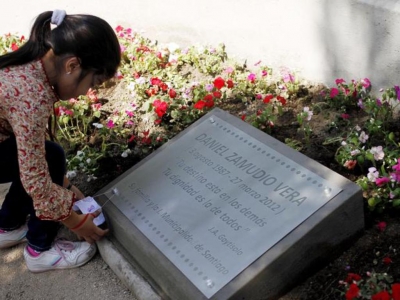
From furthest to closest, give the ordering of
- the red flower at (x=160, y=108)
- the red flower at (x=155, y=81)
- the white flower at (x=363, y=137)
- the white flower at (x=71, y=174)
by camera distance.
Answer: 1. the red flower at (x=155, y=81)
2. the red flower at (x=160, y=108)
3. the white flower at (x=71, y=174)
4. the white flower at (x=363, y=137)

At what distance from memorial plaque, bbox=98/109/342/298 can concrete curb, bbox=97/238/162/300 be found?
217mm

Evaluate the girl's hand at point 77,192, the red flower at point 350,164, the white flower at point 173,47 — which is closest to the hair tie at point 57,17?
the girl's hand at point 77,192

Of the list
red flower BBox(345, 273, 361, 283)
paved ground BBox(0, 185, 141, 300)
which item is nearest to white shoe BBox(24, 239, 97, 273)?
paved ground BBox(0, 185, 141, 300)

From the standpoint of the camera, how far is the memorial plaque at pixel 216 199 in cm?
250

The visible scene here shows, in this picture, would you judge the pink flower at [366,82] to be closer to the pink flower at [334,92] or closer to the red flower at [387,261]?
the pink flower at [334,92]

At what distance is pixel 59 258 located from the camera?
10.0ft

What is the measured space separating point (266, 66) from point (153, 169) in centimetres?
125

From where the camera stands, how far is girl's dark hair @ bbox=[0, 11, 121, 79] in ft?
8.20

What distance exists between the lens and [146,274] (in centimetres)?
282

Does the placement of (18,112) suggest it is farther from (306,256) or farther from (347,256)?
(347,256)

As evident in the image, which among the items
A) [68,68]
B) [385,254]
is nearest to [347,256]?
[385,254]

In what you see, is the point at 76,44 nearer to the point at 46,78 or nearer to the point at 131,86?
A: the point at 46,78

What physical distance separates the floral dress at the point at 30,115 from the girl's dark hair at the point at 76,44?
0.06 metres

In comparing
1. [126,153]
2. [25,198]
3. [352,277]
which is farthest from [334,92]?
[25,198]
